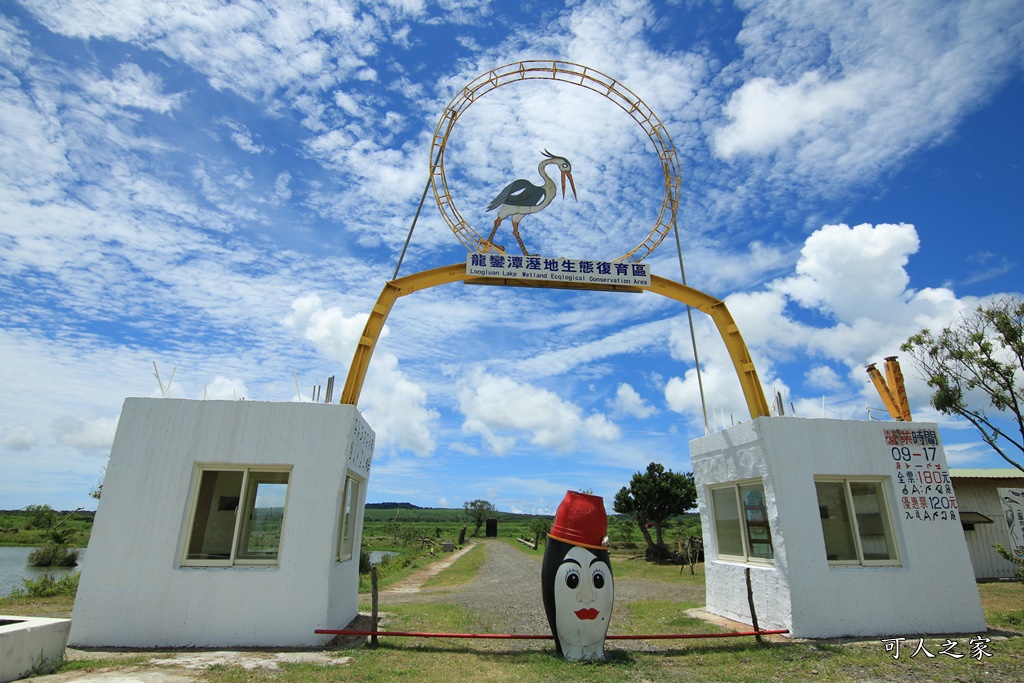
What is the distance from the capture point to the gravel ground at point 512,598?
9352mm

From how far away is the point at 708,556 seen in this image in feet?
36.5

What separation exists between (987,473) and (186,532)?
25941 mm

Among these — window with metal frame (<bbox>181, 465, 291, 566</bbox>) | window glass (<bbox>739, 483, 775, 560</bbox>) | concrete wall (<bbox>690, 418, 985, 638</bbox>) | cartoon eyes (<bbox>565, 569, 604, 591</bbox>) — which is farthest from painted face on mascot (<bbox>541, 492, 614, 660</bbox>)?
window with metal frame (<bbox>181, 465, 291, 566</bbox>)

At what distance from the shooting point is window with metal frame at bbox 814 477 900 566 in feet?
29.7

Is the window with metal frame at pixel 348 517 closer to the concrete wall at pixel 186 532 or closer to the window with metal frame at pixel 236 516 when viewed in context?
the concrete wall at pixel 186 532

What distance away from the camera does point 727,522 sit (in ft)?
35.0

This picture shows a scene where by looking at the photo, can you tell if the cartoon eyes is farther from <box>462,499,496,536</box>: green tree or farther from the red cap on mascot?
<box>462,499,496,536</box>: green tree

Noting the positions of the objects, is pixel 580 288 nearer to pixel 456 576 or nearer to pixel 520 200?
pixel 520 200

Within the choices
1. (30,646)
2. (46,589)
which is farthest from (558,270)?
(46,589)

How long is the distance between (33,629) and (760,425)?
397 inches

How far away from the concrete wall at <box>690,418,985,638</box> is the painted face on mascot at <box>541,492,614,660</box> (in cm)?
354

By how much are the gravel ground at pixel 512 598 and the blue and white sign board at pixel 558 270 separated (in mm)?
6108

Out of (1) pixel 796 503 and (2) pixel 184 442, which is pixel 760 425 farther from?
(2) pixel 184 442

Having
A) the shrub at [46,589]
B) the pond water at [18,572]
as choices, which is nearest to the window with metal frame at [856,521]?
the shrub at [46,589]
